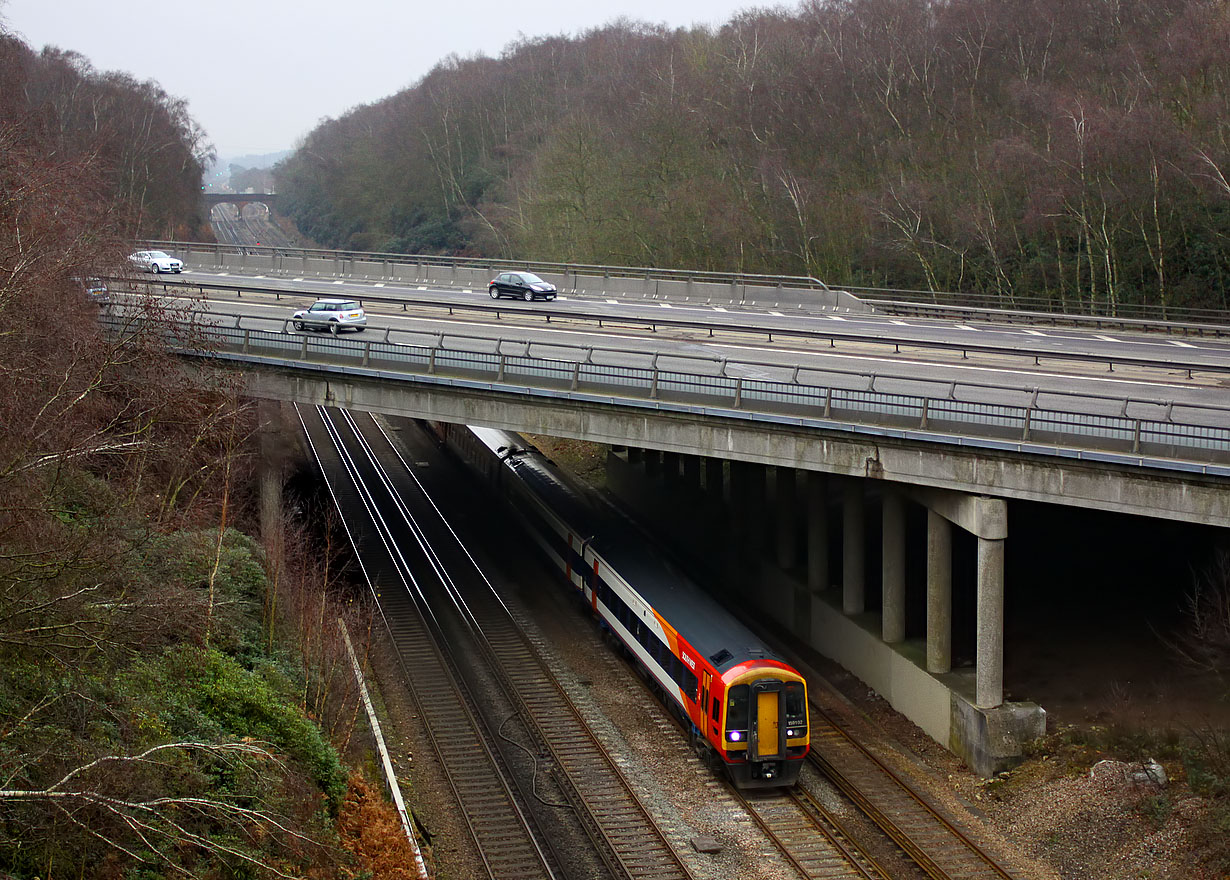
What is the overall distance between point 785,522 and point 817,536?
213 centimetres

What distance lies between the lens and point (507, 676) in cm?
2905

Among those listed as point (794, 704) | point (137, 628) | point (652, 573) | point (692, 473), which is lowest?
point (794, 704)

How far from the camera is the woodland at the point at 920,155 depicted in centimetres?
4588

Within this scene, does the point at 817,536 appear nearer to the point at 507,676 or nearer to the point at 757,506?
the point at 757,506

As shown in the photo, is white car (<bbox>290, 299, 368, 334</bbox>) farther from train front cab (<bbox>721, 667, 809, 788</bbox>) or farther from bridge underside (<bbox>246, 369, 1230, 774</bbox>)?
train front cab (<bbox>721, 667, 809, 788</bbox>)

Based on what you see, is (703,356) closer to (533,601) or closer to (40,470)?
(533,601)

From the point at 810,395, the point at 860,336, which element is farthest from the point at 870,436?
the point at 860,336

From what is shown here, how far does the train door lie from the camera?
2236 cm

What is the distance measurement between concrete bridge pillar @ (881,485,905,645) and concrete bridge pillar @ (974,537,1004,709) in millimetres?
3120

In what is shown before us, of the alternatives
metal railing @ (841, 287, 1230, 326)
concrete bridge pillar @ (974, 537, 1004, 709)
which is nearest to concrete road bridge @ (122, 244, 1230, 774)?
concrete bridge pillar @ (974, 537, 1004, 709)

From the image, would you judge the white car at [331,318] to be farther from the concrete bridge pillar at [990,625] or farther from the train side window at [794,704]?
the concrete bridge pillar at [990,625]

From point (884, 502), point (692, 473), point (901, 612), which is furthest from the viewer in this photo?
point (692, 473)

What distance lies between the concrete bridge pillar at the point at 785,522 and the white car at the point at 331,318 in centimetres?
1428

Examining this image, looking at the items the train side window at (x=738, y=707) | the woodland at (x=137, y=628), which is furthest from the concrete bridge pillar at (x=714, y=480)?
the train side window at (x=738, y=707)
